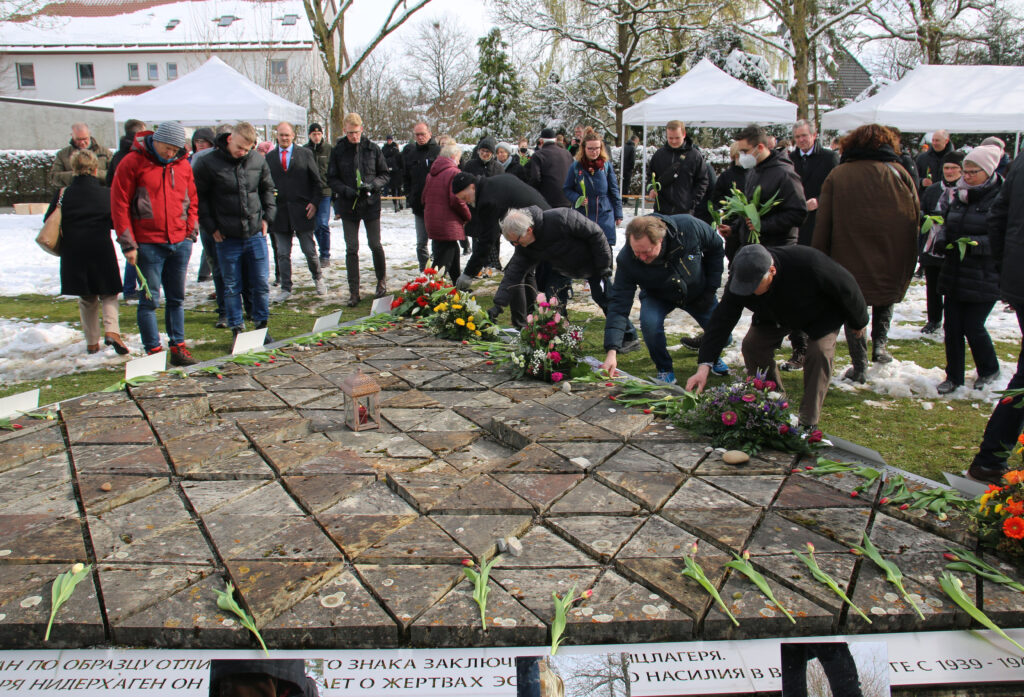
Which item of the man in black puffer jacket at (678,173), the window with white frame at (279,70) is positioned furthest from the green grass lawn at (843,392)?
the window with white frame at (279,70)

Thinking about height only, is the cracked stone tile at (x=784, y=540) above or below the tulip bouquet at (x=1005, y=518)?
below

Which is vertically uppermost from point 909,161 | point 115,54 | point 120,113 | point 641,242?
point 115,54

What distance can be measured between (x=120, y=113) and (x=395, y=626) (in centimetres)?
1215

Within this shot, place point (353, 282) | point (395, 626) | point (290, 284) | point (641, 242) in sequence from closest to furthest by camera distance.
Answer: point (395, 626) < point (641, 242) < point (353, 282) < point (290, 284)

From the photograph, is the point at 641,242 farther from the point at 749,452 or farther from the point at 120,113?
the point at 120,113

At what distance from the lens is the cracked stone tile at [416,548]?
2.69m

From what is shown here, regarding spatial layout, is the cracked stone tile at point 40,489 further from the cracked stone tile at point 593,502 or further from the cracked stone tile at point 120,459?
the cracked stone tile at point 593,502

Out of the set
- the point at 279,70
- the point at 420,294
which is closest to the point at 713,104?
the point at 420,294

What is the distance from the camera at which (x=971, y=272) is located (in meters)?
4.63

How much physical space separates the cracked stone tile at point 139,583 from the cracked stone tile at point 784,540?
2086 millimetres

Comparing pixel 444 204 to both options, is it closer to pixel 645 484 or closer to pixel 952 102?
pixel 645 484

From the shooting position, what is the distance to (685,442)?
12.5 ft

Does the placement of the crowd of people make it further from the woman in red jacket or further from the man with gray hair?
the man with gray hair

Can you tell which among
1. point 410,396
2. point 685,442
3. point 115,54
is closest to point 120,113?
point 410,396
